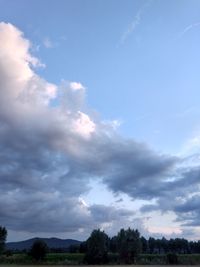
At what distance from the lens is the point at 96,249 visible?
13625 cm

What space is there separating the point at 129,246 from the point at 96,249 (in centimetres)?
1568

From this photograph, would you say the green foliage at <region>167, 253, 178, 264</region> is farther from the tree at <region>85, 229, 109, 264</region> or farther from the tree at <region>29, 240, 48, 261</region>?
the tree at <region>29, 240, 48, 261</region>

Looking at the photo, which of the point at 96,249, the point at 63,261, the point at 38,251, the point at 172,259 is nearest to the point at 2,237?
the point at 38,251

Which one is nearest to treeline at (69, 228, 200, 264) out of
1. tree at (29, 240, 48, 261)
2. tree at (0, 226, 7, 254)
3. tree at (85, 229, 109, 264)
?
tree at (85, 229, 109, 264)

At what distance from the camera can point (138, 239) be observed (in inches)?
5925

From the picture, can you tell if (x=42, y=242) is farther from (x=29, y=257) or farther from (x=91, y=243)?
(x=91, y=243)

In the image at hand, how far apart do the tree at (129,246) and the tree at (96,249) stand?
1040 cm

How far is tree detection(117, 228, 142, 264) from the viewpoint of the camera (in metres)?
146

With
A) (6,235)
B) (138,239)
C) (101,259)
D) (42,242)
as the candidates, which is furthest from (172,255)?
(6,235)

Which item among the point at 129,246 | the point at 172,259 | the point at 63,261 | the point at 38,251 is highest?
the point at 129,246

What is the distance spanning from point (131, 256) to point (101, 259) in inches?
574

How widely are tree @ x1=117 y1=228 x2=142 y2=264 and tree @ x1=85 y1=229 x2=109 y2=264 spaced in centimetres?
1040

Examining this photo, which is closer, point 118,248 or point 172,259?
point 172,259

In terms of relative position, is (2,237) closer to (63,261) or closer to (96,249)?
(63,261)
